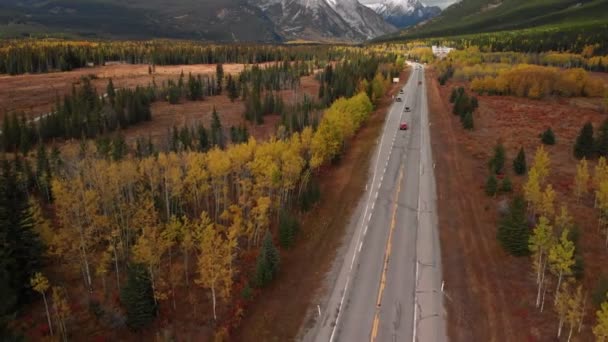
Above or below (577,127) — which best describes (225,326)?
below

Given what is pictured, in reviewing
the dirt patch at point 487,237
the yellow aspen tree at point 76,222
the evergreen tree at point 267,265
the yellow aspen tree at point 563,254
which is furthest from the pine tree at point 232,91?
the yellow aspen tree at point 563,254

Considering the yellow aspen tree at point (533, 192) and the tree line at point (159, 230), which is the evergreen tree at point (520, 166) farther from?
the tree line at point (159, 230)

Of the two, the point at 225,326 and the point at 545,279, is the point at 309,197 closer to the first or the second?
the point at 225,326

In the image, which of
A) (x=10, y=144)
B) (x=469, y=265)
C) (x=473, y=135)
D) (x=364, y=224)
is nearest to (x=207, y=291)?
(x=364, y=224)

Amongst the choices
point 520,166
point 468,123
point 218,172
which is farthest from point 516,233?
point 468,123

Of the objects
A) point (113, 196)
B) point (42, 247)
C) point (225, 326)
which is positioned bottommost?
point (225, 326)

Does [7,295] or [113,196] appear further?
[113,196]

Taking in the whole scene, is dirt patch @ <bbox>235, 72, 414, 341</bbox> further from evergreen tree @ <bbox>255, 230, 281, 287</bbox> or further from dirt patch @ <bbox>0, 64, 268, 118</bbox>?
dirt patch @ <bbox>0, 64, 268, 118</bbox>
